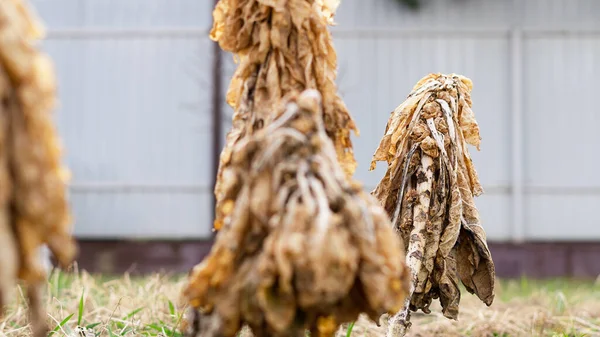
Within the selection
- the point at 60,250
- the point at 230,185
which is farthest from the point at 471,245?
the point at 60,250

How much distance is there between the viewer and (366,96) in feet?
37.7

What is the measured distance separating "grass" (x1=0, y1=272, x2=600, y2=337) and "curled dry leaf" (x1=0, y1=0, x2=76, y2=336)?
2271 millimetres

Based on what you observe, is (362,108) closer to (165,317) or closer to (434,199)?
(165,317)

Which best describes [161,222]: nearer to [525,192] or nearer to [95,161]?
[95,161]

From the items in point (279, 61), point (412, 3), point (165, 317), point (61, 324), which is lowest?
point (165, 317)

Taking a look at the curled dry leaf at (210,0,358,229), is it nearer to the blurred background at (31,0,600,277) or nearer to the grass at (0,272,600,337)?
the grass at (0,272,600,337)

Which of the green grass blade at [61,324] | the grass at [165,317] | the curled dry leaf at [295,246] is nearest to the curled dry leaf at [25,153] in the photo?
the curled dry leaf at [295,246]

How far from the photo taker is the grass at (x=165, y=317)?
4.81m

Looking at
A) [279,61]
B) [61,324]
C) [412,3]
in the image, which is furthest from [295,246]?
[412,3]

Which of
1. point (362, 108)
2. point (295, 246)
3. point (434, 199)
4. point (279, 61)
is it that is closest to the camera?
point (295, 246)

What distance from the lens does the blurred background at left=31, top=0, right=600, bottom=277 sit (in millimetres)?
11367

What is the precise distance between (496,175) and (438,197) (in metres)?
7.66

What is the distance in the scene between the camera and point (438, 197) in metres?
4.01

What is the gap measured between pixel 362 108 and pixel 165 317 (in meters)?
6.54
